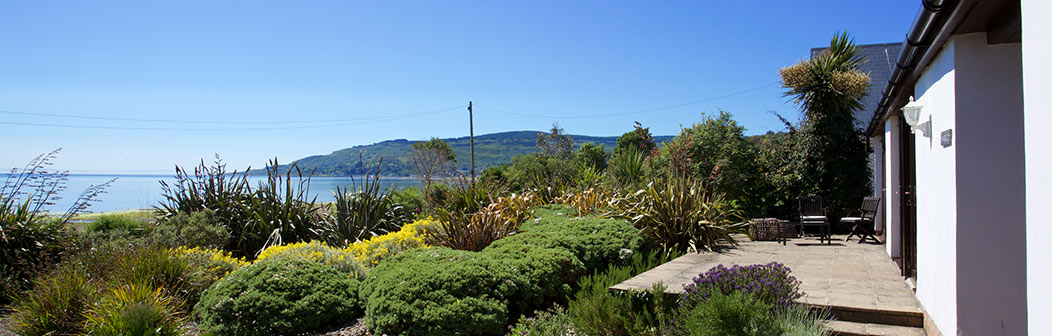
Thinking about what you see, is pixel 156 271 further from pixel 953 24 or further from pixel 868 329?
pixel 953 24

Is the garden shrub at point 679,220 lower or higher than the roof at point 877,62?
lower

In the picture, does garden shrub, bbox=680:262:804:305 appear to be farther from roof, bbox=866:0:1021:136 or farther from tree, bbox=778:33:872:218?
tree, bbox=778:33:872:218

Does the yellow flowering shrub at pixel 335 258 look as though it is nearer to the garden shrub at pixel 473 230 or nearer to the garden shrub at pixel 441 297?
the garden shrub at pixel 441 297

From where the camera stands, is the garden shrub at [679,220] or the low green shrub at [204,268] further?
the garden shrub at [679,220]

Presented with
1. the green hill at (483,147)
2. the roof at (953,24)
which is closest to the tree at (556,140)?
the roof at (953,24)

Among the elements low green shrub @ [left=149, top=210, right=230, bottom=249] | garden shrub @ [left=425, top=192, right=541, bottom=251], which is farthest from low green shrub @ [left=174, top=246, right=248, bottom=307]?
garden shrub @ [left=425, top=192, right=541, bottom=251]

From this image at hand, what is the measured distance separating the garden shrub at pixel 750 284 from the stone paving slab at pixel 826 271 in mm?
408

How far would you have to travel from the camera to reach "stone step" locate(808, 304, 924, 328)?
402 centimetres

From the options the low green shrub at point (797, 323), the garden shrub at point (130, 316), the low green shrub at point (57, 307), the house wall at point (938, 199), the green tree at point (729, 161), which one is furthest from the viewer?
the green tree at point (729, 161)

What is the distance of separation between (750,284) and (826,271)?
7.95 ft

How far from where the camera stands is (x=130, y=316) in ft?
12.6

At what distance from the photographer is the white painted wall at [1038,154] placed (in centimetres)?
167

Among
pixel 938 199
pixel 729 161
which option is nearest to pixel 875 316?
pixel 938 199

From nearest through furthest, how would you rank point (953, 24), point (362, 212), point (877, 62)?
point (953, 24) → point (362, 212) → point (877, 62)
